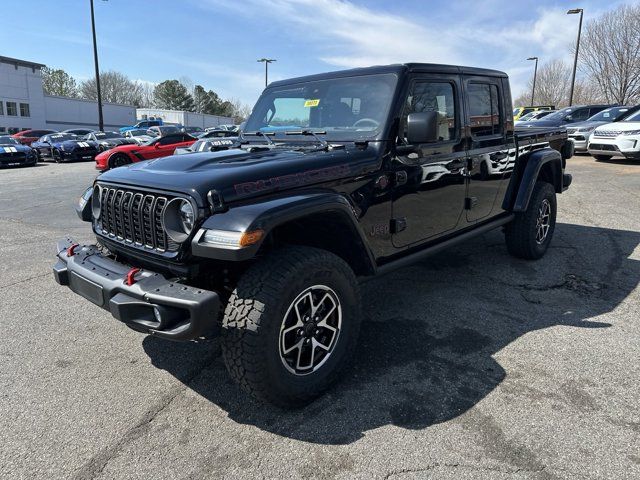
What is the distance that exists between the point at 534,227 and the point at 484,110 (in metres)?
1.52

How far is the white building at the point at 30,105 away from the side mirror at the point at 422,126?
154 feet

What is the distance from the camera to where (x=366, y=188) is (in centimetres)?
303

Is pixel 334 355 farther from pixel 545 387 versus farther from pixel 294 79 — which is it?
pixel 294 79

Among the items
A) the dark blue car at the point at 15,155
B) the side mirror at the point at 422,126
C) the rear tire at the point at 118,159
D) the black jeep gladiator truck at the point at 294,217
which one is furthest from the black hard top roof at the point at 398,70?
the dark blue car at the point at 15,155

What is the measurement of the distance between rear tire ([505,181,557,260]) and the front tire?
9.52 feet

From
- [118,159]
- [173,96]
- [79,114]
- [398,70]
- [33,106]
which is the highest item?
[173,96]

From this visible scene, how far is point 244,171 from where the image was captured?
100 inches

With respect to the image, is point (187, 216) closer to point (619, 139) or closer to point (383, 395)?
point (383, 395)

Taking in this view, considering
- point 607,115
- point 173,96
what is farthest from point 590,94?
point 173,96

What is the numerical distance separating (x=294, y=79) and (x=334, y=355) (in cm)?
238

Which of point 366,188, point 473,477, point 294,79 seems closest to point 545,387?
point 473,477

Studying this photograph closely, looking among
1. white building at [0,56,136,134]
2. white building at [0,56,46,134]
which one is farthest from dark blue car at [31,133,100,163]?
white building at [0,56,46,134]

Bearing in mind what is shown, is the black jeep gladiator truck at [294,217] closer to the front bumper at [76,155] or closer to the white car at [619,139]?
the white car at [619,139]

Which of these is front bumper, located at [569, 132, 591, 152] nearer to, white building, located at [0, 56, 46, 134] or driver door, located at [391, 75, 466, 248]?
driver door, located at [391, 75, 466, 248]
